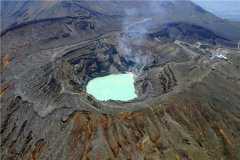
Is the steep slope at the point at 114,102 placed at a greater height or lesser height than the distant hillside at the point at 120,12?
lesser

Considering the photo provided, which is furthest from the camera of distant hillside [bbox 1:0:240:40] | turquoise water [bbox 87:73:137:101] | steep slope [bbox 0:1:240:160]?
distant hillside [bbox 1:0:240:40]

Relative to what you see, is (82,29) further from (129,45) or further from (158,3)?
(158,3)

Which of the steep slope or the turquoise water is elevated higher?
the steep slope

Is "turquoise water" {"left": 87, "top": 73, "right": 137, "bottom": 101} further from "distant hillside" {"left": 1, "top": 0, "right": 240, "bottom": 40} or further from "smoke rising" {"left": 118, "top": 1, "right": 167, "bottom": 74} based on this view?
"distant hillside" {"left": 1, "top": 0, "right": 240, "bottom": 40}

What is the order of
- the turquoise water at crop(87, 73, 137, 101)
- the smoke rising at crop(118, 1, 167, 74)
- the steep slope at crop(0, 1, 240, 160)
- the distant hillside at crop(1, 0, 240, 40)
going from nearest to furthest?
the steep slope at crop(0, 1, 240, 160)
the turquoise water at crop(87, 73, 137, 101)
the smoke rising at crop(118, 1, 167, 74)
the distant hillside at crop(1, 0, 240, 40)

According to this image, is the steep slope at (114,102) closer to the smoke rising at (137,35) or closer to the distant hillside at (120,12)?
the smoke rising at (137,35)

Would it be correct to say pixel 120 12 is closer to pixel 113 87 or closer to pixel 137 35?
pixel 137 35

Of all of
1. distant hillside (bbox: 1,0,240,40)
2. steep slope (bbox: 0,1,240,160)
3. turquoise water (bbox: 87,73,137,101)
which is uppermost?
distant hillside (bbox: 1,0,240,40)

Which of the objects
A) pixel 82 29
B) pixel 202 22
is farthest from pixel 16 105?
pixel 202 22

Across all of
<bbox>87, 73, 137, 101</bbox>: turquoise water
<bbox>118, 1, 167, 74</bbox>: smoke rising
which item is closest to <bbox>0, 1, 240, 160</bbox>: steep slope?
<bbox>118, 1, 167, 74</bbox>: smoke rising

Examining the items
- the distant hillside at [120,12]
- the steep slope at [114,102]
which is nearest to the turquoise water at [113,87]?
the steep slope at [114,102]
